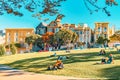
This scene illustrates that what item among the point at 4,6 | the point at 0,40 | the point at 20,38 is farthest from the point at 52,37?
the point at 4,6

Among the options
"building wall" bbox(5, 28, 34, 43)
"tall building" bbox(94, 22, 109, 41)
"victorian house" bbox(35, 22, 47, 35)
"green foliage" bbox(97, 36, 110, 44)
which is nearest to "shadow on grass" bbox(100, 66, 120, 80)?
"green foliage" bbox(97, 36, 110, 44)

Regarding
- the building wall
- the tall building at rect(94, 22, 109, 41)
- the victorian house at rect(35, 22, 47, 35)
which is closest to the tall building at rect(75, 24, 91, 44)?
the tall building at rect(94, 22, 109, 41)

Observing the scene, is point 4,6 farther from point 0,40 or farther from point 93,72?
point 0,40

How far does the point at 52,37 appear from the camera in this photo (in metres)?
97.8

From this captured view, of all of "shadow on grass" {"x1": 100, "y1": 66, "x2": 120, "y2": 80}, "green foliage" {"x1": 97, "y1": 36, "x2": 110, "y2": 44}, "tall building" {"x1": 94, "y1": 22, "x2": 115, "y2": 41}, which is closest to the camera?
"shadow on grass" {"x1": 100, "y1": 66, "x2": 120, "y2": 80}

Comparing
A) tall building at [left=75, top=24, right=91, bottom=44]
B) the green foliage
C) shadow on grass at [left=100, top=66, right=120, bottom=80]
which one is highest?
tall building at [left=75, top=24, right=91, bottom=44]

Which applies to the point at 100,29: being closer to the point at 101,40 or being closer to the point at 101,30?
the point at 101,30

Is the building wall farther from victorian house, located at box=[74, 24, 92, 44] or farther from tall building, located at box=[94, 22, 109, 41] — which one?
tall building, located at box=[94, 22, 109, 41]

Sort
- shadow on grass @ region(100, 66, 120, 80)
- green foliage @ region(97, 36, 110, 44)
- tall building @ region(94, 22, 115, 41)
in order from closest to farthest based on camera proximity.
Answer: shadow on grass @ region(100, 66, 120, 80)
green foliage @ region(97, 36, 110, 44)
tall building @ region(94, 22, 115, 41)

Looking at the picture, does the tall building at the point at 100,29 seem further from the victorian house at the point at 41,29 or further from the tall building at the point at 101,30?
the victorian house at the point at 41,29

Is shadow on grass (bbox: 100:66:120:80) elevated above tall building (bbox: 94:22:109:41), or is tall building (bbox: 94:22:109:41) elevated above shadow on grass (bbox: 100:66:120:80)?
tall building (bbox: 94:22:109:41)

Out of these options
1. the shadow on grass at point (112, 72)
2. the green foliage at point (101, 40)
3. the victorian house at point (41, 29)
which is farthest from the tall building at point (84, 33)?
the shadow on grass at point (112, 72)

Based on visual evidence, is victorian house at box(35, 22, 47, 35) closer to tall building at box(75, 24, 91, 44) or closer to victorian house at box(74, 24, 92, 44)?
victorian house at box(74, 24, 92, 44)

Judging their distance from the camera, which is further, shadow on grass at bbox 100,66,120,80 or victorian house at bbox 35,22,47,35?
victorian house at bbox 35,22,47,35
